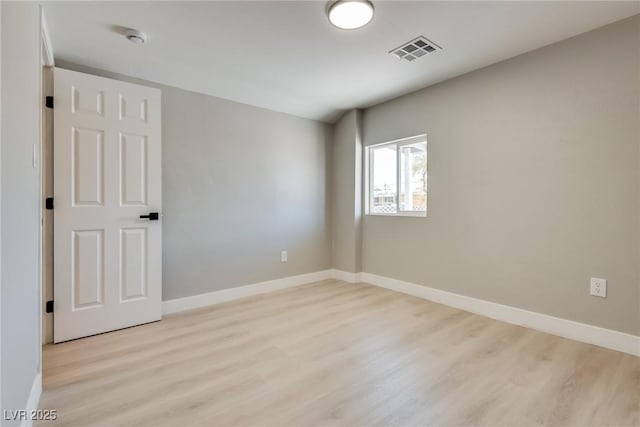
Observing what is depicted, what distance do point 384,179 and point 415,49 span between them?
1.70 m

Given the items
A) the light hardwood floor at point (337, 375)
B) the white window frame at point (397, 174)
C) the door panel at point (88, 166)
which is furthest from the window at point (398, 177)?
the door panel at point (88, 166)

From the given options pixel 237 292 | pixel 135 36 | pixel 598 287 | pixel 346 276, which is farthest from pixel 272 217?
pixel 598 287

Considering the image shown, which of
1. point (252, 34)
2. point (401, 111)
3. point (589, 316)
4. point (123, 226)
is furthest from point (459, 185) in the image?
point (123, 226)

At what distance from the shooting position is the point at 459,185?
2971 mm

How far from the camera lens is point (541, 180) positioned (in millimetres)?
2430

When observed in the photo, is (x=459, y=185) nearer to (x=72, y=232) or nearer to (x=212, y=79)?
(x=212, y=79)

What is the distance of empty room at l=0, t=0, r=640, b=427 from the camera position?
1.52 metres

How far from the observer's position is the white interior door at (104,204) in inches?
89.7

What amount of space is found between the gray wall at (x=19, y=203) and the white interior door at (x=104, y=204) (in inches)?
28.4

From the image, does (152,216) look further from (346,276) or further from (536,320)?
(536,320)

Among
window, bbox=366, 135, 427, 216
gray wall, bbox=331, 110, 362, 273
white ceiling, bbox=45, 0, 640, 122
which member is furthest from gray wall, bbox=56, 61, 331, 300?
window, bbox=366, 135, 427, 216

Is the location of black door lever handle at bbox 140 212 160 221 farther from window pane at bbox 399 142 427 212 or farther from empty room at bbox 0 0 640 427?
window pane at bbox 399 142 427 212

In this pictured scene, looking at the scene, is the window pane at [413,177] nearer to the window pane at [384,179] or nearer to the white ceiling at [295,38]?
the window pane at [384,179]

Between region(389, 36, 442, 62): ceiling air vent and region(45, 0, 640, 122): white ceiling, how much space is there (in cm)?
6
